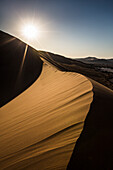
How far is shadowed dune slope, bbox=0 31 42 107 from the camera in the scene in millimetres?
6359

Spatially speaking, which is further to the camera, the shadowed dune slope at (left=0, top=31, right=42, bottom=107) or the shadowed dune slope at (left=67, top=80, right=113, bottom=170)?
the shadowed dune slope at (left=0, top=31, right=42, bottom=107)

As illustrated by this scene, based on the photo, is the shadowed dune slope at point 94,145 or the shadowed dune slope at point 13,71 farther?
the shadowed dune slope at point 13,71

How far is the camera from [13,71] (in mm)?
8234

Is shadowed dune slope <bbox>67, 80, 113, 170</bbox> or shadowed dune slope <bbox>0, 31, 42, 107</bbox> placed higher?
shadowed dune slope <bbox>0, 31, 42, 107</bbox>

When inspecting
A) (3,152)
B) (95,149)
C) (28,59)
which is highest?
(28,59)

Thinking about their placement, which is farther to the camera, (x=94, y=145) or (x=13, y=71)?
(x=13, y=71)

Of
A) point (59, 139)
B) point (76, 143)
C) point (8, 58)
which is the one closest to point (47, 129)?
point (59, 139)

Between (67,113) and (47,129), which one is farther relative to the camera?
(67,113)

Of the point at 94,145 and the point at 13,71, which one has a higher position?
the point at 13,71

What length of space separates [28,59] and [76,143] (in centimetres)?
1003

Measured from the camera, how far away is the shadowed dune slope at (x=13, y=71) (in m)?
6.36

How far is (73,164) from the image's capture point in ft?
3.38

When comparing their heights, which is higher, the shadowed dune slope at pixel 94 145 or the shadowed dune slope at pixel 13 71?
the shadowed dune slope at pixel 13 71

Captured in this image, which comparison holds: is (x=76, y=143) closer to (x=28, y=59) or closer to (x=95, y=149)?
(x=95, y=149)
